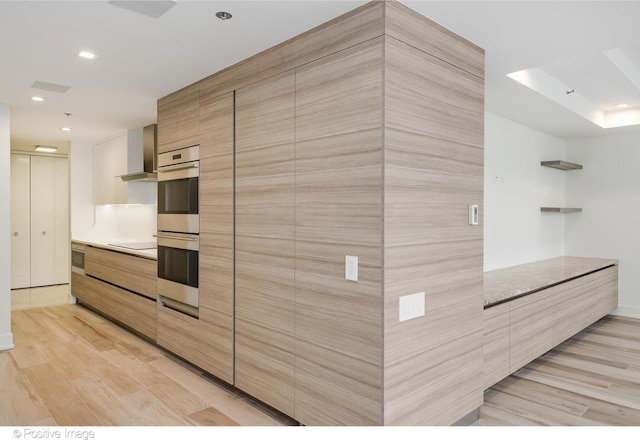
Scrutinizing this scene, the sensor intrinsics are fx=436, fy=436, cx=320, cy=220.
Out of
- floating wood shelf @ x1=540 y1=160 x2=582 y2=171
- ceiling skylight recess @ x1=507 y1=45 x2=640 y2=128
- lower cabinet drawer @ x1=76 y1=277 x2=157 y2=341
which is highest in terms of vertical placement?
ceiling skylight recess @ x1=507 y1=45 x2=640 y2=128

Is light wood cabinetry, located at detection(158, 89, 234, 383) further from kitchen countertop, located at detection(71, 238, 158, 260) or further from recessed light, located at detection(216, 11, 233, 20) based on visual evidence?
kitchen countertop, located at detection(71, 238, 158, 260)

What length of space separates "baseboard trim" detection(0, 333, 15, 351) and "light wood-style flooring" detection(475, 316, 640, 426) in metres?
4.24

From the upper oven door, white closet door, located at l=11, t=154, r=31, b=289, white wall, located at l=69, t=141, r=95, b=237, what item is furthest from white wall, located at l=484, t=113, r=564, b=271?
white closet door, located at l=11, t=154, r=31, b=289

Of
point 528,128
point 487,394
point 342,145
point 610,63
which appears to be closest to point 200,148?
point 342,145

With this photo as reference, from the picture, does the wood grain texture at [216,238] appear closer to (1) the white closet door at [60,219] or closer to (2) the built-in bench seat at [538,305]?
(2) the built-in bench seat at [538,305]

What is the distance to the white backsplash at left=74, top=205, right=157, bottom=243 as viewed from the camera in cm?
595

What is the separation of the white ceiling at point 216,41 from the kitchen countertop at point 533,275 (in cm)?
158

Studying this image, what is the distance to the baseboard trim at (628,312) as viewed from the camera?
548 cm

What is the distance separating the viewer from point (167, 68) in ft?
10.3

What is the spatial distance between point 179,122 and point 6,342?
2748 mm

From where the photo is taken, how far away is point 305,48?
2.48 m

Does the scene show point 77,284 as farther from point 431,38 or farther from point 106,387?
point 431,38

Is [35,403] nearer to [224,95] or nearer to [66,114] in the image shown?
[224,95]

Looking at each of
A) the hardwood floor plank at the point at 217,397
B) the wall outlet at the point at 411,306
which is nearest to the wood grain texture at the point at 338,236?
the wall outlet at the point at 411,306
